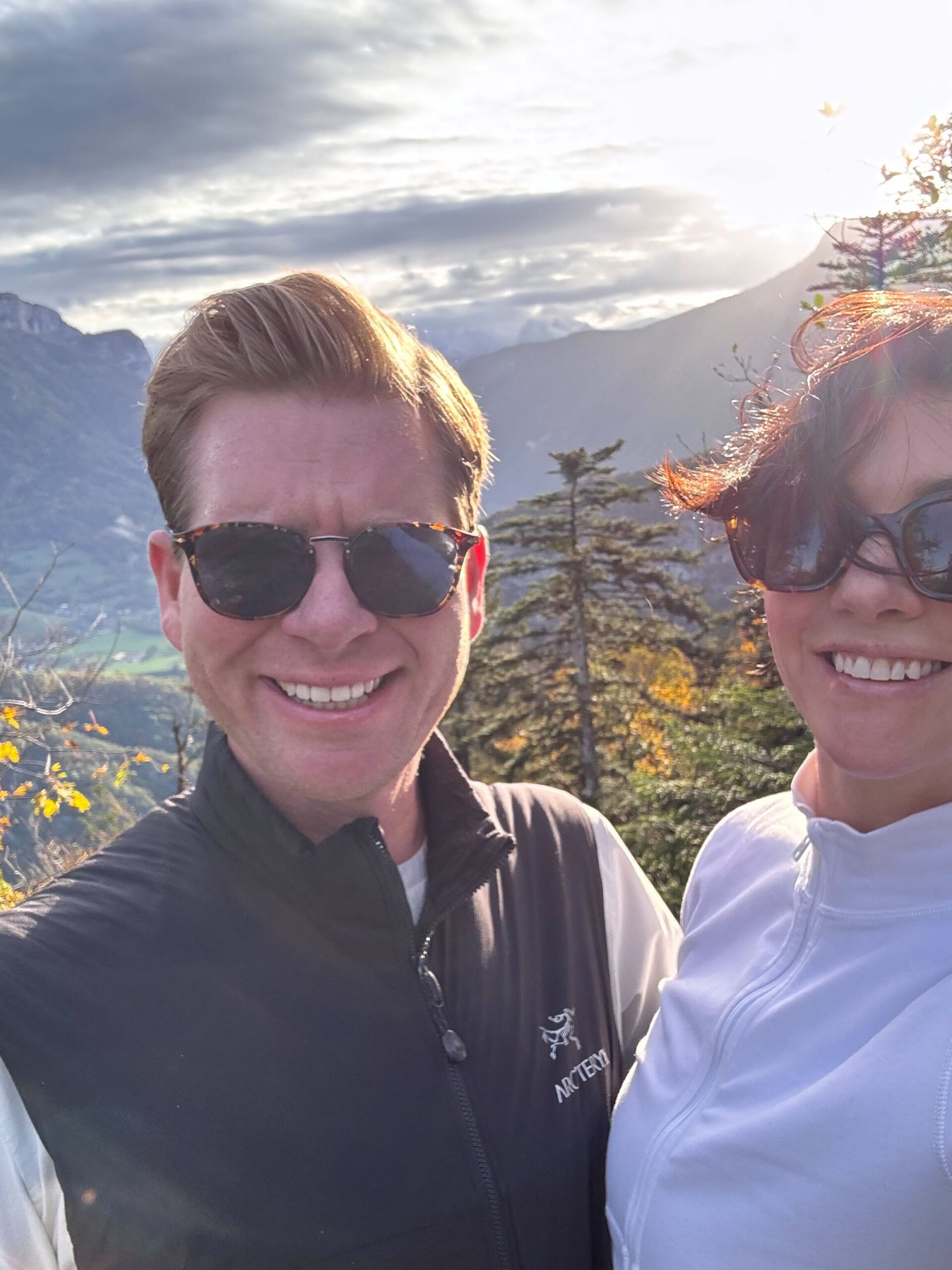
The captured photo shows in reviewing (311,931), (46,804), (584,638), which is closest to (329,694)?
(311,931)

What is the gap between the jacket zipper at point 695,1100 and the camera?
1.84 m

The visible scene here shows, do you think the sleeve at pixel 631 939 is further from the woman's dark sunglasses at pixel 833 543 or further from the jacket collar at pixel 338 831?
the woman's dark sunglasses at pixel 833 543

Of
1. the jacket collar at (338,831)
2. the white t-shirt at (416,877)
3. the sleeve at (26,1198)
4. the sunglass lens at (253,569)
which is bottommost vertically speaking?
the sleeve at (26,1198)

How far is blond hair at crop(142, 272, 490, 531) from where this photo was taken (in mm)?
2002

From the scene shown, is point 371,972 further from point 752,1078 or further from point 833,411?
point 833,411

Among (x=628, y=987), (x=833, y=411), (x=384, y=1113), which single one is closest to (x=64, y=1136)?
(x=384, y=1113)

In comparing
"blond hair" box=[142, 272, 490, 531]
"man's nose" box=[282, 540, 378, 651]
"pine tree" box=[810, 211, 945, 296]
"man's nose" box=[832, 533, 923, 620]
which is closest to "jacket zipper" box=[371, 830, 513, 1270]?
"man's nose" box=[282, 540, 378, 651]

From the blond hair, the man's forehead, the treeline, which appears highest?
the blond hair

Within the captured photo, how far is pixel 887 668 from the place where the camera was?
182 centimetres

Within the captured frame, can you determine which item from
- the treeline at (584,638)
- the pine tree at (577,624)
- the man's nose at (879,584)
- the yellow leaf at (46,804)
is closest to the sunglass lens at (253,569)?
the man's nose at (879,584)

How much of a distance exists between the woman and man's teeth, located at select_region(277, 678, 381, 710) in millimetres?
937

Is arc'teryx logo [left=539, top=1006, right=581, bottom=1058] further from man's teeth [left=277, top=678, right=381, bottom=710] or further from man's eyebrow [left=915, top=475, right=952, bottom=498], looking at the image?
man's eyebrow [left=915, top=475, right=952, bottom=498]

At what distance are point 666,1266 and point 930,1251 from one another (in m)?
0.53

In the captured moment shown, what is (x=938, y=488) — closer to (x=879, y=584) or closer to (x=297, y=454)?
(x=879, y=584)
